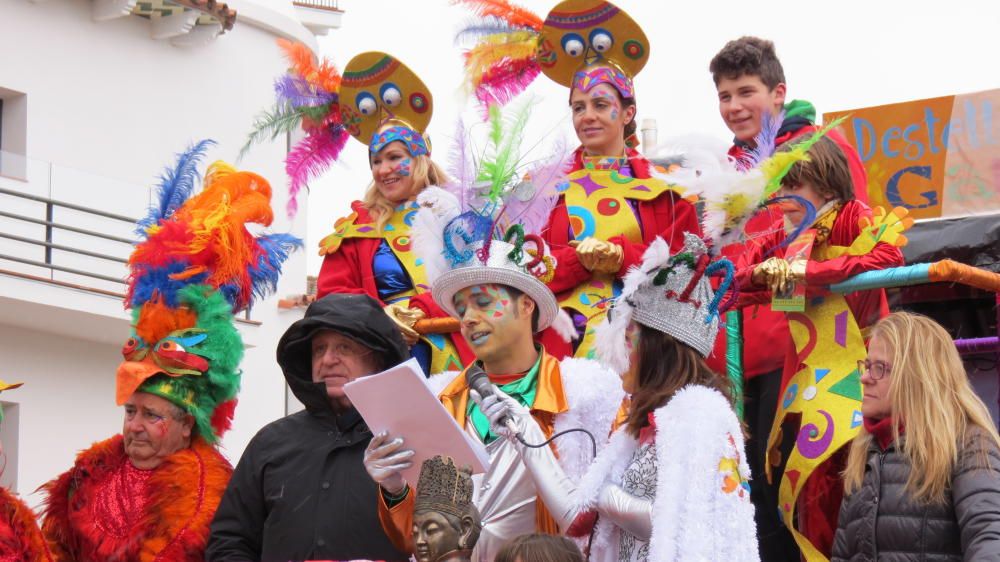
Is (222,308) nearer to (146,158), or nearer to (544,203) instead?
(544,203)

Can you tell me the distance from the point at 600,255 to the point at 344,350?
3.77 feet

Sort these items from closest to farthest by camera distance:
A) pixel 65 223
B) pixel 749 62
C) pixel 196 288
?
pixel 196 288
pixel 749 62
pixel 65 223

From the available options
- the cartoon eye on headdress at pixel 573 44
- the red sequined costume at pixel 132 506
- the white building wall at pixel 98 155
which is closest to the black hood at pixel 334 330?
the red sequined costume at pixel 132 506

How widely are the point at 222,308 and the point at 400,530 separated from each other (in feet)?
5.48

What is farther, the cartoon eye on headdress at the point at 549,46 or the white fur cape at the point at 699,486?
the cartoon eye on headdress at the point at 549,46

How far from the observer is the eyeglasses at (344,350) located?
6.28 m

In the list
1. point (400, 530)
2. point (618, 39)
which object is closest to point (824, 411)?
point (400, 530)

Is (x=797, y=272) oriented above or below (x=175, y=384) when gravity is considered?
above

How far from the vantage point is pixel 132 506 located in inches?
257

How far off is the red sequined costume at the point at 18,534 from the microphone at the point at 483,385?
174 cm

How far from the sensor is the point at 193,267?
696 cm

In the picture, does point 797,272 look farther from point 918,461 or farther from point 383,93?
point 383,93

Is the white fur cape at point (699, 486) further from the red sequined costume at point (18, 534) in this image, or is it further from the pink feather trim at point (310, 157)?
the pink feather trim at point (310, 157)

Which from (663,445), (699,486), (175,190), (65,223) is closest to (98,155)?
(65,223)
